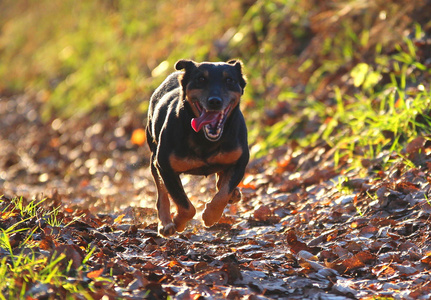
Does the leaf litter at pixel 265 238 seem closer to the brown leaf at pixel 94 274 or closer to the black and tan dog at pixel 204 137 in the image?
the brown leaf at pixel 94 274

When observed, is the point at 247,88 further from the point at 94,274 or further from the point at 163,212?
the point at 94,274

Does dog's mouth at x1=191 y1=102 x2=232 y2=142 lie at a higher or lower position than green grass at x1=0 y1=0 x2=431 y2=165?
higher

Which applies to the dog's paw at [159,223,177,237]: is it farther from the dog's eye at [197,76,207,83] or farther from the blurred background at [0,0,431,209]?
the blurred background at [0,0,431,209]

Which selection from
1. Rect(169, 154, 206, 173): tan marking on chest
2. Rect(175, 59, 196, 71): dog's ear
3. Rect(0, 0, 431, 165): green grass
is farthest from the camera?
Rect(0, 0, 431, 165): green grass

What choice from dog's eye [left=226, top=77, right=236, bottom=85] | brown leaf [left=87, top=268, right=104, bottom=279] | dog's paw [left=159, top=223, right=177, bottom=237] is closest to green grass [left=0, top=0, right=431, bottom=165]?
dog's eye [left=226, top=77, right=236, bottom=85]

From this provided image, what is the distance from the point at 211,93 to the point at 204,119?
23cm

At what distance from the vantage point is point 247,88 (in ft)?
35.3

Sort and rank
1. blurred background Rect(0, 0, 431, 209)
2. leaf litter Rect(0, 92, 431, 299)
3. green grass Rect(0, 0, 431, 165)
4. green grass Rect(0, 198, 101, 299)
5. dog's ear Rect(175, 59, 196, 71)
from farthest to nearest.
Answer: blurred background Rect(0, 0, 431, 209) → green grass Rect(0, 0, 431, 165) → dog's ear Rect(175, 59, 196, 71) → leaf litter Rect(0, 92, 431, 299) → green grass Rect(0, 198, 101, 299)

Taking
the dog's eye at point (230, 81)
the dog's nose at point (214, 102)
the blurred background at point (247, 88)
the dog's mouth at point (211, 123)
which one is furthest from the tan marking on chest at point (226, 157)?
the blurred background at point (247, 88)

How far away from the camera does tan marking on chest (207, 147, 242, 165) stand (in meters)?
5.42

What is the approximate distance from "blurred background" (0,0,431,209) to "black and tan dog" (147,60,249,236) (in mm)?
2064

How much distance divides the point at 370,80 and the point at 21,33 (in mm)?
17725

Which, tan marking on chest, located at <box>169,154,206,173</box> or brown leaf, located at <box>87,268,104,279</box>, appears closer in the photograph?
brown leaf, located at <box>87,268,104,279</box>

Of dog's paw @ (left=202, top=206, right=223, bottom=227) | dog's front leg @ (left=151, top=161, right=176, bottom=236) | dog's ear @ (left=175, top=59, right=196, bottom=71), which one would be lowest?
dog's front leg @ (left=151, top=161, right=176, bottom=236)
